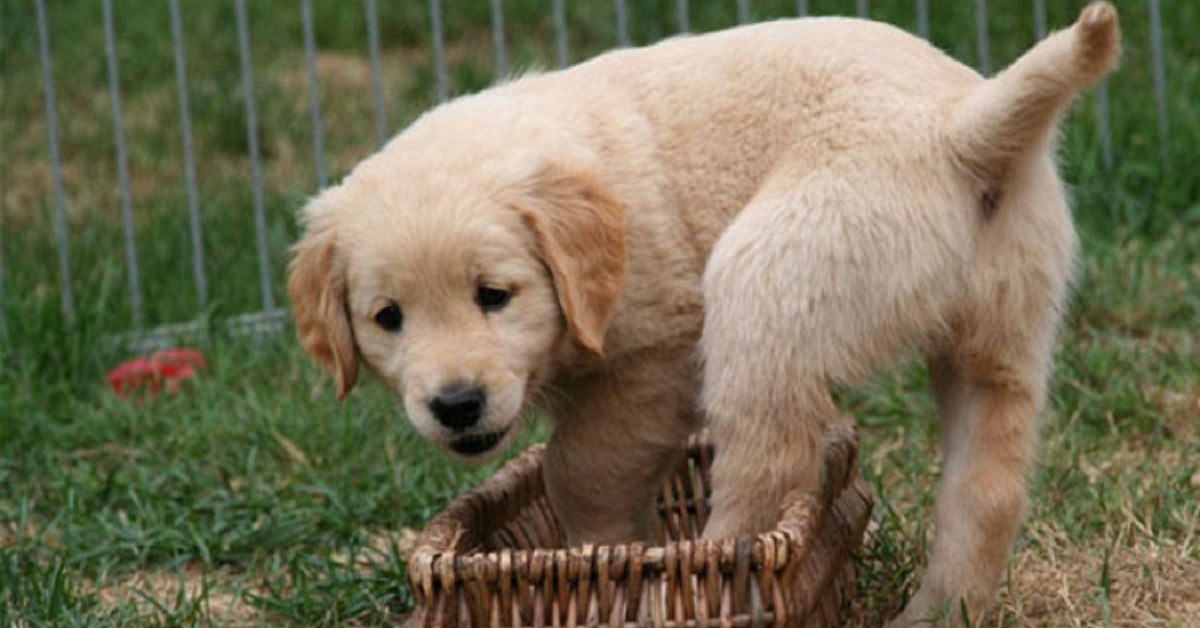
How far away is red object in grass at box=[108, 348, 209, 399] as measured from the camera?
5.89 meters

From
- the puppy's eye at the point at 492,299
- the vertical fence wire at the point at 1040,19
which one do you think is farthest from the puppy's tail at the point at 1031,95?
the vertical fence wire at the point at 1040,19

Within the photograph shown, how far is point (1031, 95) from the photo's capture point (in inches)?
141

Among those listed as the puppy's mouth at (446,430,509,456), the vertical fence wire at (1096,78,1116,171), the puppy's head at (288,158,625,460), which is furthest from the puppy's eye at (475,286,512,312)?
the vertical fence wire at (1096,78,1116,171)

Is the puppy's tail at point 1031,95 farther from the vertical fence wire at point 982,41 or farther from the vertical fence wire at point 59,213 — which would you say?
the vertical fence wire at point 59,213

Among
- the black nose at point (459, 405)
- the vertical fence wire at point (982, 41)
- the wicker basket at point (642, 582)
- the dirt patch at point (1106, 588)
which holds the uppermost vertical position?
the vertical fence wire at point (982, 41)

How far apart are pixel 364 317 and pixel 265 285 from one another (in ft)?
8.49

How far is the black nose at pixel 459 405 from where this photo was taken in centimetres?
369

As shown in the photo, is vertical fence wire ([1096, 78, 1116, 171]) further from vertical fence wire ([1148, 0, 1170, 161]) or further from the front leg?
the front leg

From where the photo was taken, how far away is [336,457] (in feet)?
17.3

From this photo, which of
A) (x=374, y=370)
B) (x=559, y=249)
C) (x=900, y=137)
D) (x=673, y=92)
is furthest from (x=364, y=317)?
(x=900, y=137)

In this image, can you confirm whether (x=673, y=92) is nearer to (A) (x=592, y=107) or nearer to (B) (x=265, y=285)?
(A) (x=592, y=107)

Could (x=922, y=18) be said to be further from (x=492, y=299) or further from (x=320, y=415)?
(x=492, y=299)

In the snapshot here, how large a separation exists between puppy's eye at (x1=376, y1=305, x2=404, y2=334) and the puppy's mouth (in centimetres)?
25

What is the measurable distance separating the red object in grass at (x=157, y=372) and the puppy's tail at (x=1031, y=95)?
296 cm
